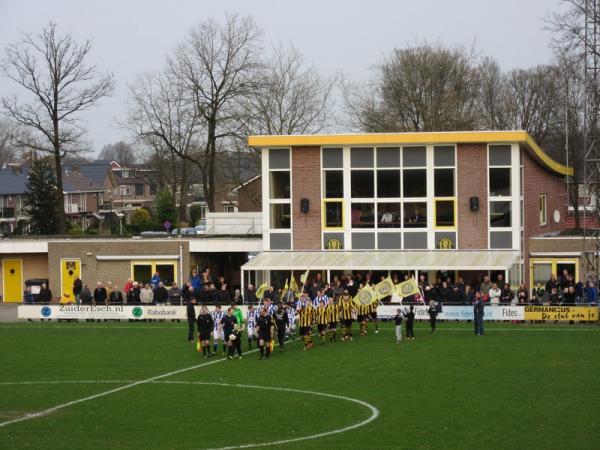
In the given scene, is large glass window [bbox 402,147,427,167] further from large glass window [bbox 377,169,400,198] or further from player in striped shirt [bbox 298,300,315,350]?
player in striped shirt [bbox 298,300,315,350]

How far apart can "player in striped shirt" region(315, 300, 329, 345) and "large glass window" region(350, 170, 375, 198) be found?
37.5 ft

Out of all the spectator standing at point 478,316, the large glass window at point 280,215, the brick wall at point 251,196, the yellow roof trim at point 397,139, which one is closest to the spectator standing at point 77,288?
the large glass window at point 280,215

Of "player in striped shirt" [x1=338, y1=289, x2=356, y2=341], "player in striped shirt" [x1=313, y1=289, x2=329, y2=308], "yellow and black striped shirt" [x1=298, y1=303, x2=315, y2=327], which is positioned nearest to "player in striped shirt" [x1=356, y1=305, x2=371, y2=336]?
"player in striped shirt" [x1=338, y1=289, x2=356, y2=341]

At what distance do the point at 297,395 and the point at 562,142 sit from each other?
5581 centimetres

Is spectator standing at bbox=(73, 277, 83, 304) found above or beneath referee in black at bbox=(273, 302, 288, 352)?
above

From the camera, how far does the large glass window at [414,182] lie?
46.1 meters

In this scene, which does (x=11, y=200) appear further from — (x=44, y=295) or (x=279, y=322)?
(x=279, y=322)

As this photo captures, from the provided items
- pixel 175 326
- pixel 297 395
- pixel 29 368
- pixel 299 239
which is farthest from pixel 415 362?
pixel 299 239

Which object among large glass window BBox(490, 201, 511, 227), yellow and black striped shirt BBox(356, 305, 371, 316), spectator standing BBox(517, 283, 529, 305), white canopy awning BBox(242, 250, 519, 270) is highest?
large glass window BBox(490, 201, 511, 227)

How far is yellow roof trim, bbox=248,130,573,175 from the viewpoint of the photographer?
147 feet

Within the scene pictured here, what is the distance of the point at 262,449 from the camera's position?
19.9 meters

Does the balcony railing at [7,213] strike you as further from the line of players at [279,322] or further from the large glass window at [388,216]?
the line of players at [279,322]

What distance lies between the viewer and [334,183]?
46.7 m

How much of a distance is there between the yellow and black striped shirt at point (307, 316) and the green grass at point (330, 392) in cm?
88
